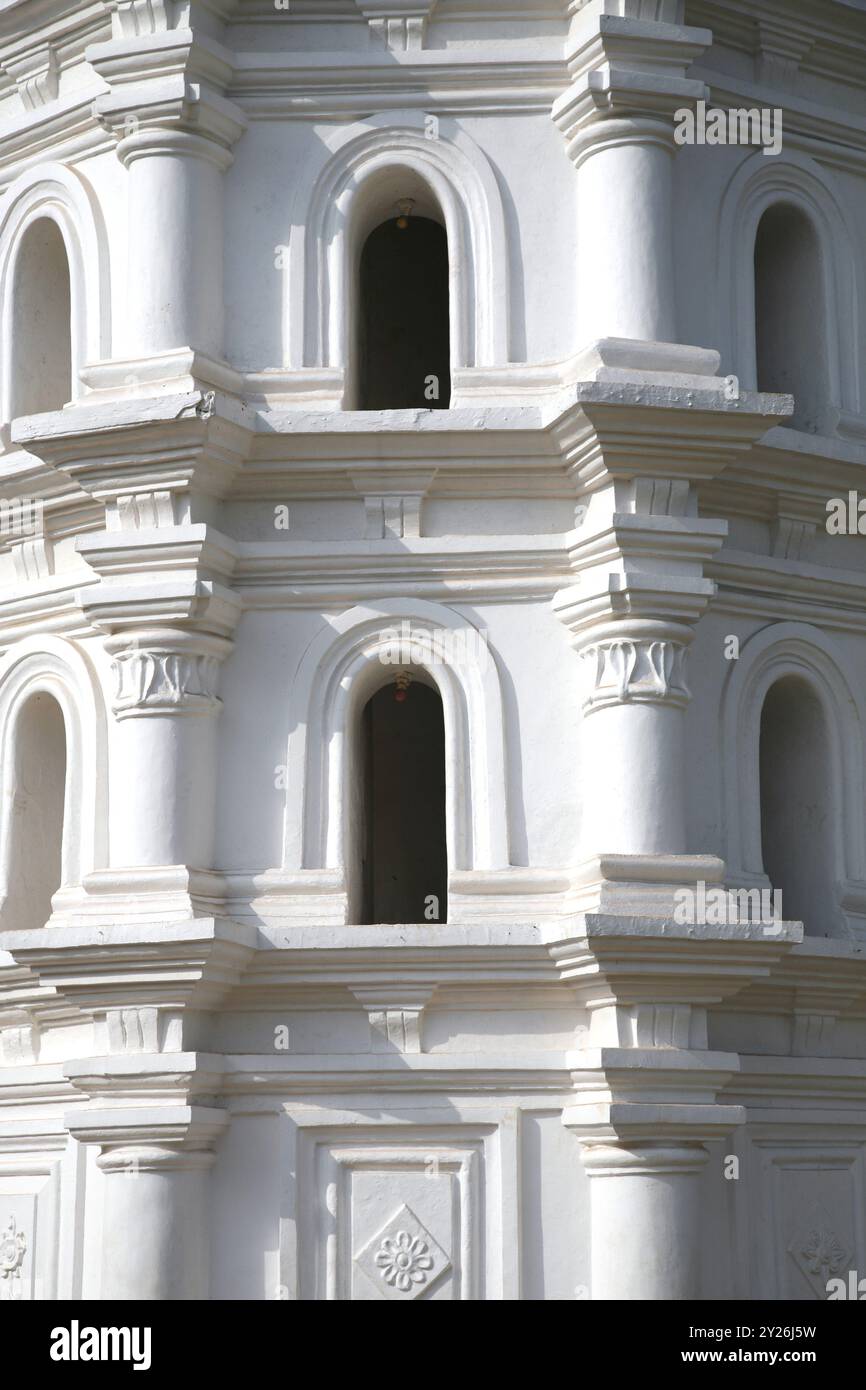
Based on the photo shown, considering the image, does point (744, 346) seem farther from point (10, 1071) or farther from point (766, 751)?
point (10, 1071)

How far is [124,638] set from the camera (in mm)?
12359

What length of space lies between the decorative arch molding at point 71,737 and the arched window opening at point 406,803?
3321 mm

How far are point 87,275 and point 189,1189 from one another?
598 cm

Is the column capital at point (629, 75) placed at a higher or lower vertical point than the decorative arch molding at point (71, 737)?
higher

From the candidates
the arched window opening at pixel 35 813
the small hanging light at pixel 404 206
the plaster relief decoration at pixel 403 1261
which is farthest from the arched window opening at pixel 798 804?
the arched window opening at pixel 35 813

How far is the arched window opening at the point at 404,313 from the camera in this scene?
16.5 m

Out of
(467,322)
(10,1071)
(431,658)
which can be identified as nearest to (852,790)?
(431,658)

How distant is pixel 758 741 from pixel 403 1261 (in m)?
3.94

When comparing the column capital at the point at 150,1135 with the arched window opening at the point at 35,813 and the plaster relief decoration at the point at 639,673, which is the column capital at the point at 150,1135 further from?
the plaster relief decoration at the point at 639,673

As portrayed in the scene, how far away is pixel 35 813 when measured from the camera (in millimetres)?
13812

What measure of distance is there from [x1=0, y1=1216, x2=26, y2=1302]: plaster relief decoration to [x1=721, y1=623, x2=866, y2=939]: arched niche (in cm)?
494

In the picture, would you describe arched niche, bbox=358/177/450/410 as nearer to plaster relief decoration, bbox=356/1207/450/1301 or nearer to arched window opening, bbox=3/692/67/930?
arched window opening, bbox=3/692/67/930

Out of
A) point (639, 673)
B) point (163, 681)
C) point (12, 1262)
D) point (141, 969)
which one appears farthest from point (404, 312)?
point (12, 1262)

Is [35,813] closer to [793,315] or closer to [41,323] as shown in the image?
[41,323]
